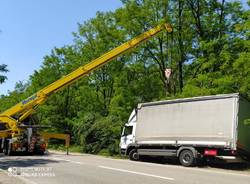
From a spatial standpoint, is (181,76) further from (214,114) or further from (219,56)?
(214,114)

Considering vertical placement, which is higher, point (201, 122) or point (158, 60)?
point (158, 60)

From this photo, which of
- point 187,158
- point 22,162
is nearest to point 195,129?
point 187,158

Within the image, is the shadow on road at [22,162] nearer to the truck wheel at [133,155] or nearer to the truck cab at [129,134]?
the truck wheel at [133,155]

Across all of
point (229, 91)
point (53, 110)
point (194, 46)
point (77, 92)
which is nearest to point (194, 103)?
point (229, 91)

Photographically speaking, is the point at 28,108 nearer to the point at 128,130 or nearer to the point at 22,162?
the point at 128,130

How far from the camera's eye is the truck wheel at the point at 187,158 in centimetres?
2020

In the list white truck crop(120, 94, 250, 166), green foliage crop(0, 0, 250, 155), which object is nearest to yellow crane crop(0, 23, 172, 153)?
green foliage crop(0, 0, 250, 155)

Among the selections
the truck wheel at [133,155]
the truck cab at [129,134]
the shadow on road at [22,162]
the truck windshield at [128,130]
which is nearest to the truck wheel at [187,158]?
the truck wheel at [133,155]

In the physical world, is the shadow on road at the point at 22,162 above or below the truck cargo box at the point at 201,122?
below

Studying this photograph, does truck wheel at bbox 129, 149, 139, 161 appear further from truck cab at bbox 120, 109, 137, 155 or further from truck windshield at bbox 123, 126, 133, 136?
truck windshield at bbox 123, 126, 133, 136

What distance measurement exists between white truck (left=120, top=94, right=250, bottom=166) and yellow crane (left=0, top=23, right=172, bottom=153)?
18.7 ft

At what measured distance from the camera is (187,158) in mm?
20641

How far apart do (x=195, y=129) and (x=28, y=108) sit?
1301 centimetres

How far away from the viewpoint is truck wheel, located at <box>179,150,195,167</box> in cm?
2020
